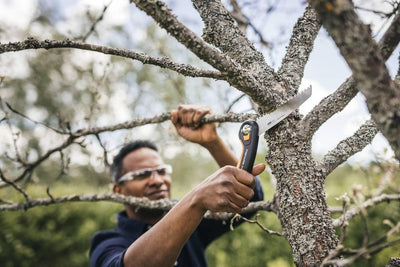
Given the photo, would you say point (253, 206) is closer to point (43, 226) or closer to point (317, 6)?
point (317, 6)

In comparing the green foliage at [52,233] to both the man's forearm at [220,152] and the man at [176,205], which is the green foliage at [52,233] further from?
the man's forearm at [220,152]

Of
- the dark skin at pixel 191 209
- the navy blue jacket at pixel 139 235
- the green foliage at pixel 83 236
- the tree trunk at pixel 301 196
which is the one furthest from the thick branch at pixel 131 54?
the green foliage at pixel 83 236

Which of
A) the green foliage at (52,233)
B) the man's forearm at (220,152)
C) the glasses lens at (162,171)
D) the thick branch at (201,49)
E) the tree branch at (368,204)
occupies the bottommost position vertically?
the tree branch at (368,204)

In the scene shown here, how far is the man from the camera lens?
1399 millimetres

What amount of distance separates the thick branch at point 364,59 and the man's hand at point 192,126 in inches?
56.8

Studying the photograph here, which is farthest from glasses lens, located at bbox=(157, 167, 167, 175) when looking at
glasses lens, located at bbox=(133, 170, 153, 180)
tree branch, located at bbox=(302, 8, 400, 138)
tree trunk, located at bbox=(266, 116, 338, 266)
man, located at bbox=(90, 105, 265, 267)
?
tree branch, located at bbox=(302, 8, 400, 138)

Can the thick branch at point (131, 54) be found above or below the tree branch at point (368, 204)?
above

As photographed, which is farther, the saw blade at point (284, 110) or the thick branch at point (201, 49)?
the saw blade at point (284, 110)

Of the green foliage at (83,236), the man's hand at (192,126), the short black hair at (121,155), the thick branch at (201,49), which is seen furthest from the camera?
the green foliage at (83,236)

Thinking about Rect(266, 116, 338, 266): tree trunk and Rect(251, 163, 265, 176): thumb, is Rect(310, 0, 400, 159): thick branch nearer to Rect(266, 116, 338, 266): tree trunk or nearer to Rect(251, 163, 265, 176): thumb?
Rect(266, 116, 338, 266): tree trunk

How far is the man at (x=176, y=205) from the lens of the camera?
4.59 feet

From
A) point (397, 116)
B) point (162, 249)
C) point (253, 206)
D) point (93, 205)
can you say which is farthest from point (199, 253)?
point (93, 205)

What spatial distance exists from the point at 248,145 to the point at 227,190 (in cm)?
24

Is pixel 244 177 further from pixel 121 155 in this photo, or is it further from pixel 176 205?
pixel 121 155
